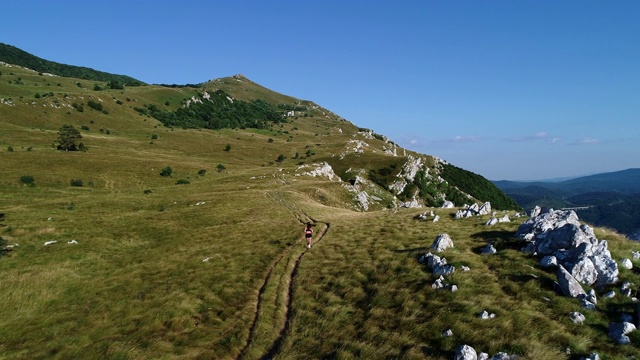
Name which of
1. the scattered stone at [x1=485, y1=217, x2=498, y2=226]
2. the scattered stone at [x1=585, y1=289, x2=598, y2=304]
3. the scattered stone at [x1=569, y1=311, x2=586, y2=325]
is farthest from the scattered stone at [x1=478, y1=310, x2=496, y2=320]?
the scattered stone at [x1=485, y1=217, x2=498, y2=226]

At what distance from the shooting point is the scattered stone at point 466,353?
11.4 meters

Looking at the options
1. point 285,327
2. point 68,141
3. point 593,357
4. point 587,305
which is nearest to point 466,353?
point 593,357

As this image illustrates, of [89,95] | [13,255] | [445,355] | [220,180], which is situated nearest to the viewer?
[445,355]

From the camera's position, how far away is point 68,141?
306 ft

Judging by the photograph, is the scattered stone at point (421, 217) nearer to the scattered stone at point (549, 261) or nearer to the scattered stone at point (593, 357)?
the scattered stone at point (549, 261)

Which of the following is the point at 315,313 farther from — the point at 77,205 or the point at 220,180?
the point at 220,180

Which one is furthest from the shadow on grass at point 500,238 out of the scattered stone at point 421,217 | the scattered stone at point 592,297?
the scattered stone at point 421,217

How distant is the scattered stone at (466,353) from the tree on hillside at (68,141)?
114268 mm

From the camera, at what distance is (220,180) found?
8431cm

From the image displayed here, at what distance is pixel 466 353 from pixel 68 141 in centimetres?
11507

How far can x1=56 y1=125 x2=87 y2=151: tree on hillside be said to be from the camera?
3659 inches

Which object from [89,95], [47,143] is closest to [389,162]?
[47,143]

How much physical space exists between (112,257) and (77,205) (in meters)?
26.3

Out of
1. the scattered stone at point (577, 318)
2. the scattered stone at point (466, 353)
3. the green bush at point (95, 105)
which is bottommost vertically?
the scattered stone at point (466, 353)
